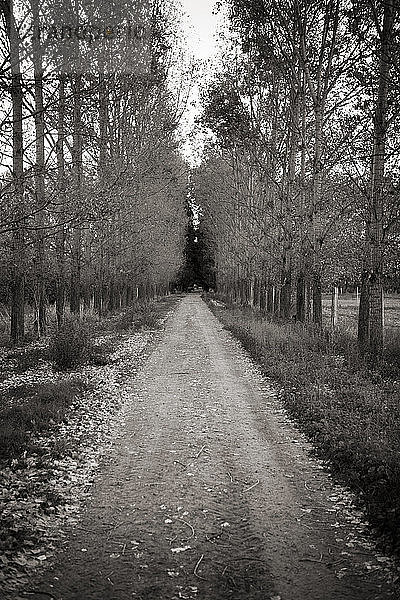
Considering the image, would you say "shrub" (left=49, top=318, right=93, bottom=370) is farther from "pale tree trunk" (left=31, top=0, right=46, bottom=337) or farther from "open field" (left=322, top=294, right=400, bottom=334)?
"open field" (left=322, top=294, right=400, bottom=334)

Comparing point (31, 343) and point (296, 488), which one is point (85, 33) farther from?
point (31, 343)

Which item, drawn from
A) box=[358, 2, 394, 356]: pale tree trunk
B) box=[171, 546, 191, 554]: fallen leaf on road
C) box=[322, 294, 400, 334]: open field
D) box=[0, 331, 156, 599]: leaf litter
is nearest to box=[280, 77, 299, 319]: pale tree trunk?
box=[322, 294, 400, 334]: open field

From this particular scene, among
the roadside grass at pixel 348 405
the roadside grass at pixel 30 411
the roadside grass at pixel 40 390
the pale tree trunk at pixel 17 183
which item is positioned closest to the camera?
the roadside grass at pixel 348 405

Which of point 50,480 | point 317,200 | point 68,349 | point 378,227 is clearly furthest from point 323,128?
point 50,480

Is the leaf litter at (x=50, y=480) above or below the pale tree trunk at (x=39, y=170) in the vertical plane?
below

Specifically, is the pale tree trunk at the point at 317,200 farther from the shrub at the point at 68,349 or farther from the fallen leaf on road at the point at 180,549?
the fallen leaf on road at the point at 180,549

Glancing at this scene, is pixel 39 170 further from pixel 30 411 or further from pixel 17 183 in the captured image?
pixel 30 411

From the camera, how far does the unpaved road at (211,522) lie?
4.62 meters

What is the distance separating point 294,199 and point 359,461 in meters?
19.3

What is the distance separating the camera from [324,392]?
435 inches

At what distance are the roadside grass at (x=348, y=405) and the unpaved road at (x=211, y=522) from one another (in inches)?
13.7

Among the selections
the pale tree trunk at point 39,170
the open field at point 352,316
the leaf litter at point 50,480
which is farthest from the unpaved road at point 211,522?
the open field at point 352,316

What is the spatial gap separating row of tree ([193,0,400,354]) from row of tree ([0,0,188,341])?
13.0 ft

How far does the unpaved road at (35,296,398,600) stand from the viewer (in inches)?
182
